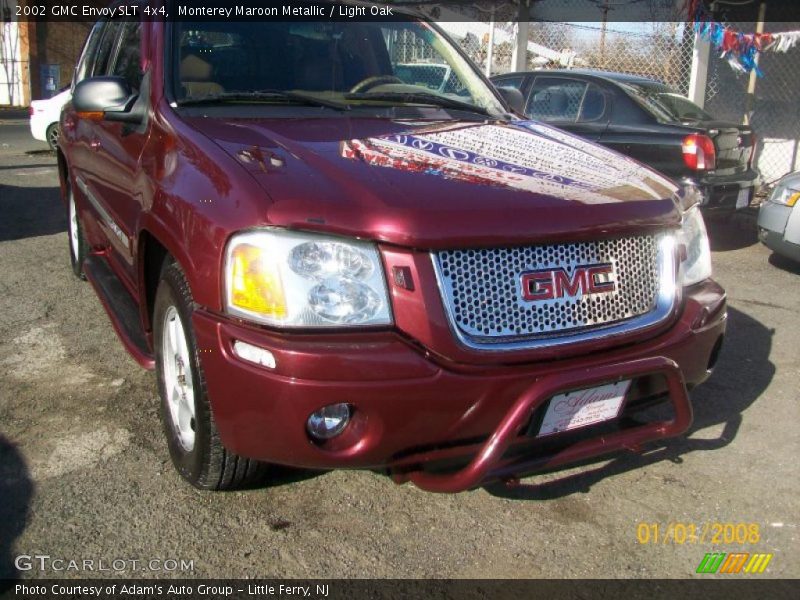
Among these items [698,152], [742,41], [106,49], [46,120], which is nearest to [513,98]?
[106,49]

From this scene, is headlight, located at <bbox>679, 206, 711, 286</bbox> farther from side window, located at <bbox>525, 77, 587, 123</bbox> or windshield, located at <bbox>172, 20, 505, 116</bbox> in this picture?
side window, located at <bbox>525, 77, 587, 123</bbox>

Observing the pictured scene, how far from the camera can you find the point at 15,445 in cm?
333

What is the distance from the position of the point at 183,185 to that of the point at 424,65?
6.62ft

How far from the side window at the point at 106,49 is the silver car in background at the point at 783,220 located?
516cm

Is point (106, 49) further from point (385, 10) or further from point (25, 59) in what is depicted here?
point (25, 59)

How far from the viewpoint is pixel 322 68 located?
Result: 3.85 m

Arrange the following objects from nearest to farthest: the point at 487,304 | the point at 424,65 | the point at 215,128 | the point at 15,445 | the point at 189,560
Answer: the point at 487,304 → the point at 189,560 → the point at 215,128 → the point at 15,445 → the point at 424,65

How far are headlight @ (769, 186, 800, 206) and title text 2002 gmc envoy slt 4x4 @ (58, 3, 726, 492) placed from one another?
3.95 metres

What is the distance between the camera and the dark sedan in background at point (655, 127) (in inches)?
295

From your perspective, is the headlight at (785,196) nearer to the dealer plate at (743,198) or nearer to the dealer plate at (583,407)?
the dealer plate at (743,198)

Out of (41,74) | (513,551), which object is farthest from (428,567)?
(41,74)

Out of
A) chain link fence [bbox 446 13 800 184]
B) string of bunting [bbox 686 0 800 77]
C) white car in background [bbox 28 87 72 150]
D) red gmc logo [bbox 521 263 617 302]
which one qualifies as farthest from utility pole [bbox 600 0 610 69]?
red gmc logo [bbox 521 263 617 302]

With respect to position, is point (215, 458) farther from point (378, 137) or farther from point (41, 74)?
point (41, 74)

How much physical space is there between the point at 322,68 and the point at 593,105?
4.89m
